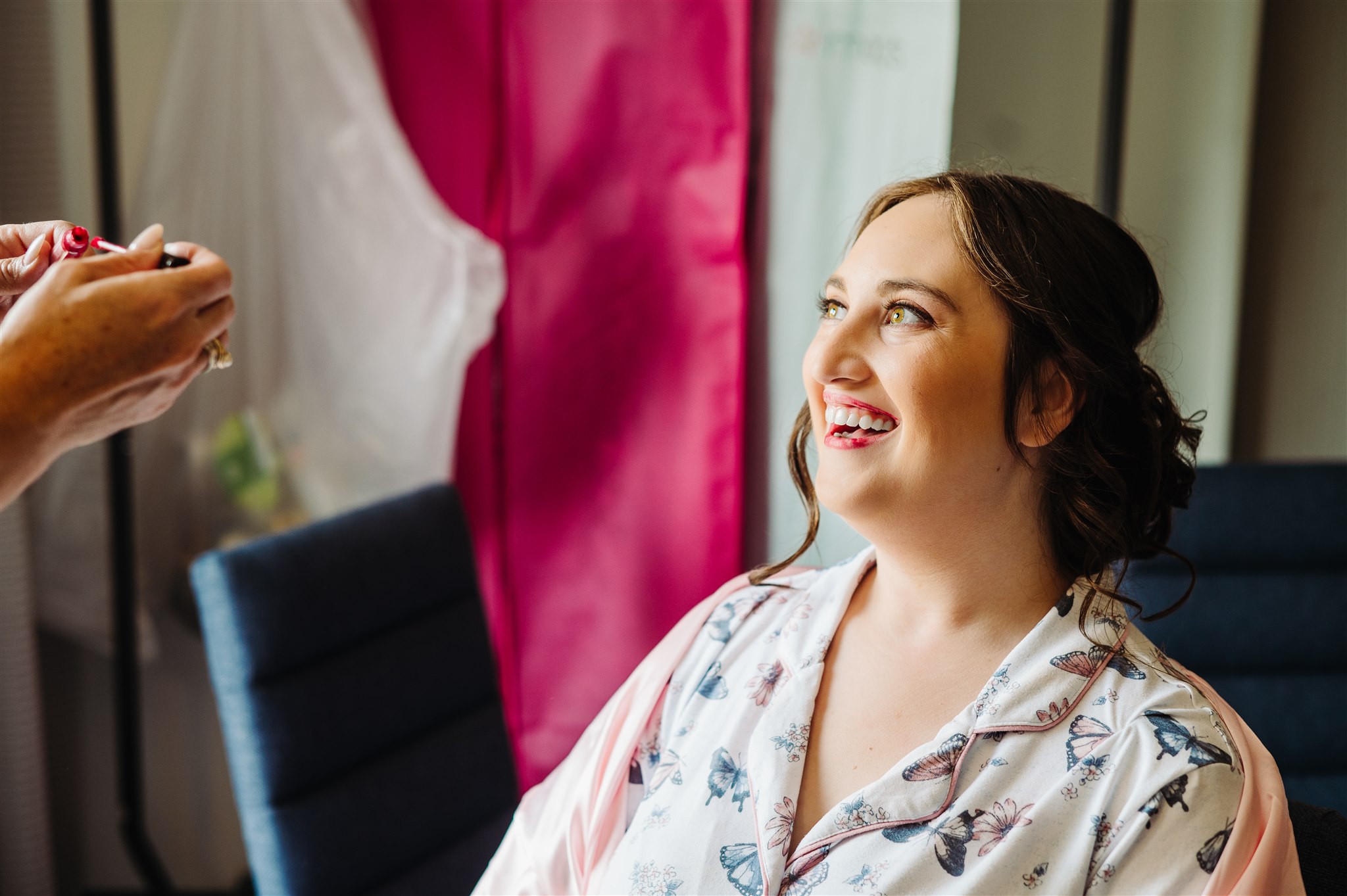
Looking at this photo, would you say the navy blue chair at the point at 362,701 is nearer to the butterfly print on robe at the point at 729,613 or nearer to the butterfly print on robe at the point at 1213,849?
the butterfly print on robe at the point at 729,613

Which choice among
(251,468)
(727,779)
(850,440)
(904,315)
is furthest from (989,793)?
(251,468)

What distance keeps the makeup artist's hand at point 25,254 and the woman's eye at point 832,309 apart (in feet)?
2.56

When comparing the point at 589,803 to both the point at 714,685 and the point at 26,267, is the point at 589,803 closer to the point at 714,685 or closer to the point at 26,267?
the point at 714,685

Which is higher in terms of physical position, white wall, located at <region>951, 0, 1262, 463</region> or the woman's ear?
white wall, located at <region>951, 0, 1262, 463</region>

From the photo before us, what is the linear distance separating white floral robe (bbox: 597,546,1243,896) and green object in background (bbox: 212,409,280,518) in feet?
3.64

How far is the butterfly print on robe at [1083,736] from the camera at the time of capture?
3.44ft

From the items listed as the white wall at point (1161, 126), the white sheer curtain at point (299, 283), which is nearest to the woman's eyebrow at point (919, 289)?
the white wall at point (1161, 126)

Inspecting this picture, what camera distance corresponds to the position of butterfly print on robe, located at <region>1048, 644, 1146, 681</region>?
1.11 m

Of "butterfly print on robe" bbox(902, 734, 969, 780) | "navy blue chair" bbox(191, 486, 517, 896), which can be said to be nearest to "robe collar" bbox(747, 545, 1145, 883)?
"butterfly print on robe" bbox(902, 734, 969, 780)

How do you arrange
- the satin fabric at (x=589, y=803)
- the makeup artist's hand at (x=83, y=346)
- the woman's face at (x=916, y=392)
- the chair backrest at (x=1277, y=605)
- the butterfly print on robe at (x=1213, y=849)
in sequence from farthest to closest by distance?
the chair backrest at (x=1277, y=605) → the satin fabric at (x=589, y=803) → the woman's face at (x=916, y=392) → the butterfly print on robe at (x=1213, y=849) → the makeup artist's hand at (x=83, y=346)

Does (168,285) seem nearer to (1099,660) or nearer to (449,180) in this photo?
(1099,660)

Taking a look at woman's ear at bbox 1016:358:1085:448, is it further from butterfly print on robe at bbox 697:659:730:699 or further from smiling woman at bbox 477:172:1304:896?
butterfly print on robe at bbox 697:659:730:699

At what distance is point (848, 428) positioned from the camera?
122 cm

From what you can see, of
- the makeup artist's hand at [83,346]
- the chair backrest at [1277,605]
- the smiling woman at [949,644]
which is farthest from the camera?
the chair backrest at [1277,605]
